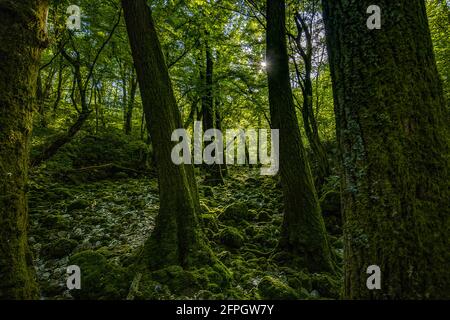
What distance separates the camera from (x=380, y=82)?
1.60 meters

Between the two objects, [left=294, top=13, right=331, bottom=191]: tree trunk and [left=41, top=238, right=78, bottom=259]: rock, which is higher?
[left=294, top=13, right=331, bottom=191]: tree trunk

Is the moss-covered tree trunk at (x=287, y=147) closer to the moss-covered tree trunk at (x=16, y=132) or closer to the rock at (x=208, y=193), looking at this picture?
the moss-covered tree trunk at (x=16, y=132)

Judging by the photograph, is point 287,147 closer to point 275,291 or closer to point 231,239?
point 231,239

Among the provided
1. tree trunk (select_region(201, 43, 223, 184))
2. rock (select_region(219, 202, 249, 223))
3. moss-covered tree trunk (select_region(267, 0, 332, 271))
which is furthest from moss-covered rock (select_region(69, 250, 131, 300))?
tree trunk (select_region(201, 43, 223, 184))

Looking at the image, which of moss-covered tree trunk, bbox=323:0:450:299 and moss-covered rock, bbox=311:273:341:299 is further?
moss-covered rock, bbox=311:273:341:299

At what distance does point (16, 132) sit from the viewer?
2275 millimetres

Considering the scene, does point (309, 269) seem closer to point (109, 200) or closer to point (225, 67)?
point (109, 200)

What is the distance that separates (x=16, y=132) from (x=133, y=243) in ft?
Answer: 12.7

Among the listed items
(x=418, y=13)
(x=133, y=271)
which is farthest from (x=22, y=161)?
(x=418, y=13)

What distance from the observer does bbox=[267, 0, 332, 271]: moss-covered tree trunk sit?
533 cm

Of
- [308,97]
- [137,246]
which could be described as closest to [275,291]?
[137,246]

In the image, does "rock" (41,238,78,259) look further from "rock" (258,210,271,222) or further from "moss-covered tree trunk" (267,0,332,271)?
"rock" (258,210,271,222)

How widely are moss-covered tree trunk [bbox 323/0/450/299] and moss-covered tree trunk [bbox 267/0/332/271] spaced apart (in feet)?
12.2

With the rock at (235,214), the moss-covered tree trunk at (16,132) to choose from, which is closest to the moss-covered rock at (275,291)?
the moss-covered tree trunk at (16,132)
